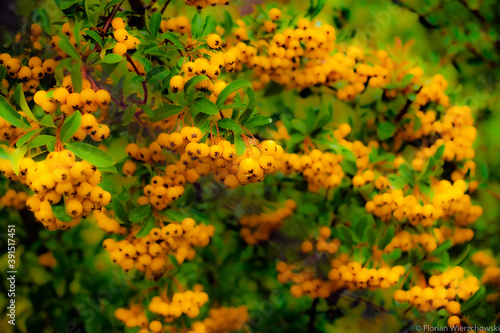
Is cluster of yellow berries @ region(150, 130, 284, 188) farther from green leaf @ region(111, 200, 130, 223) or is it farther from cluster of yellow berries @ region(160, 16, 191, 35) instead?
cluster of yellow berries @ region(160, 16, 191, 35)

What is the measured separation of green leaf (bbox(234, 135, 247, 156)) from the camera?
133 centimetres

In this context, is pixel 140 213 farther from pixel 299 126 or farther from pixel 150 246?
pixel 299 126

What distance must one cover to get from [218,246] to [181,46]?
141 centimetres

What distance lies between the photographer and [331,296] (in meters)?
2.37

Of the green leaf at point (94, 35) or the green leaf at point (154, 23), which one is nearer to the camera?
the green leaf at point (94, 35)

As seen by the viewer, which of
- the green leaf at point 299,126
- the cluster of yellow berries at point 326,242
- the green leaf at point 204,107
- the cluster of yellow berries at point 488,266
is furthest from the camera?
the cluster of yellow berries at point 488,266

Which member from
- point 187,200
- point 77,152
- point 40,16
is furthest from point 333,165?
point 40,16

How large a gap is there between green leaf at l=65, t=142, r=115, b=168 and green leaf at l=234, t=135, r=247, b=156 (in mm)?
344

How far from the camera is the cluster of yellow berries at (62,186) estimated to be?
3.61 ft

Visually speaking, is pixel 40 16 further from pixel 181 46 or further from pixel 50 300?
pixel 50 300

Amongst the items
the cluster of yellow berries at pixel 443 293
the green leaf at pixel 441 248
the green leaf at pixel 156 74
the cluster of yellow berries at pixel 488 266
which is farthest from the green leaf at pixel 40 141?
the cluster of yellow berries at pixel 488 266

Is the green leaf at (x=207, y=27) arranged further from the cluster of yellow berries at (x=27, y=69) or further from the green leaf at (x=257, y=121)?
the cluster of yellow berries at (x=27, y=69)

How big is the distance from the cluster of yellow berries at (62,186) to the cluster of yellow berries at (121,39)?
389mm

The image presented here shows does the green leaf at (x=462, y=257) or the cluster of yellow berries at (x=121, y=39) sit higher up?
the cluster of yellow berries at (x=121, y=39)
